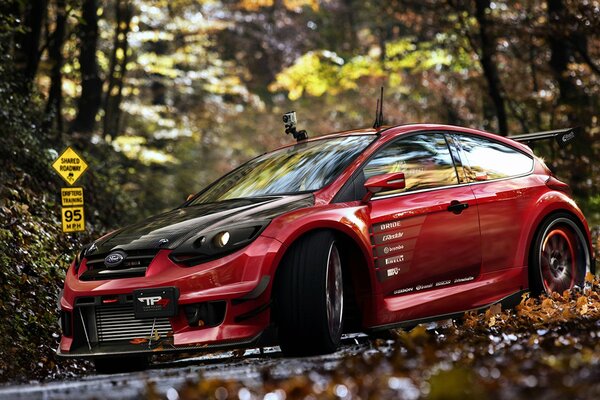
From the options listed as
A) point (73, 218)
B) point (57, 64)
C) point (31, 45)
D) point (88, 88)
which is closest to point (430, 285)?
point (73, 218)

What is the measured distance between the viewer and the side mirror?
24.9ft

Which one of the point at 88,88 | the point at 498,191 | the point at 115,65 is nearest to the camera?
the point at 498,191

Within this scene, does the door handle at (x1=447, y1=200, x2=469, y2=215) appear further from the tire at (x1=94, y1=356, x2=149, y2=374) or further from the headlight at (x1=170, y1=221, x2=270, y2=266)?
the tire at (x1=94, y1=356, x2=149, y2=374)

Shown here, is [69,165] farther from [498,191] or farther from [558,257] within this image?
[558,257]

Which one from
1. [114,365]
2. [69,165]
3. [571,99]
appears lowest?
[114,365]

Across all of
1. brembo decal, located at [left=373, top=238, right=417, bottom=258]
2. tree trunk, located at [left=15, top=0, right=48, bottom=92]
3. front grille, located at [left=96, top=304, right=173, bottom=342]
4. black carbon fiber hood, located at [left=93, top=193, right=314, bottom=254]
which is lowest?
front grille, located at [left=96, top=304, right=173, bottom=342]

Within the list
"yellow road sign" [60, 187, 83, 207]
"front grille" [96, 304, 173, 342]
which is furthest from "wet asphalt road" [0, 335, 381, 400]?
"yellow road sign" [60, 187, 83, 207]

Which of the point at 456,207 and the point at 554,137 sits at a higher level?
the point at 554,137

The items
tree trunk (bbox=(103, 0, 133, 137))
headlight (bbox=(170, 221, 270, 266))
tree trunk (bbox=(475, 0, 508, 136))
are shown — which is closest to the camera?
headlight (bbox=(170, 221, 270, 266))

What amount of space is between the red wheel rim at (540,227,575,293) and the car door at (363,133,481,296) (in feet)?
3.13

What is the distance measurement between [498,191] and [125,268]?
319 cm

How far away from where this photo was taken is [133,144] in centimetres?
2455

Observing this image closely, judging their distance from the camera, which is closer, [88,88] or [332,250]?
[332,250]

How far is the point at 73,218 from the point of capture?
11711mm
